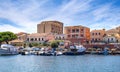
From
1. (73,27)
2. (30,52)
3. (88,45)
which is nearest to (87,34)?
(73,27)

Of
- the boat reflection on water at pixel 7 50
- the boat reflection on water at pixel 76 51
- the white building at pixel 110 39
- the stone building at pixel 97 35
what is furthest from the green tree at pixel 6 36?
the white building at pixel 110 39

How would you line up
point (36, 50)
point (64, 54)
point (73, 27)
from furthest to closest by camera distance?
point (73, 27) < point (36, 50) < point (64, 54)

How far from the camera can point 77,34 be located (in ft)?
381

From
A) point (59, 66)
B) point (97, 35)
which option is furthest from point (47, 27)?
point (59, 66)

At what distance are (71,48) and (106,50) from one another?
12184mm

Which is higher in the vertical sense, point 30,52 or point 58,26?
point 58,26

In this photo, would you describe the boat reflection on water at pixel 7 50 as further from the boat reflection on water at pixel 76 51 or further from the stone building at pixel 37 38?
the stone building at pixel 37 38

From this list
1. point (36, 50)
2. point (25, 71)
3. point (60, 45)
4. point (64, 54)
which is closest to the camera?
point (25, 71)

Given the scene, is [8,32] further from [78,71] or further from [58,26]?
[78,71]

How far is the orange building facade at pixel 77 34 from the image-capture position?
11366cm

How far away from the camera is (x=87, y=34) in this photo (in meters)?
120

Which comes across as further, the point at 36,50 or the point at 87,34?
the point at 87,34

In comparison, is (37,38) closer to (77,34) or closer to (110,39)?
(77,34)

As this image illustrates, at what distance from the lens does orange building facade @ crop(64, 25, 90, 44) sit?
11366cm
